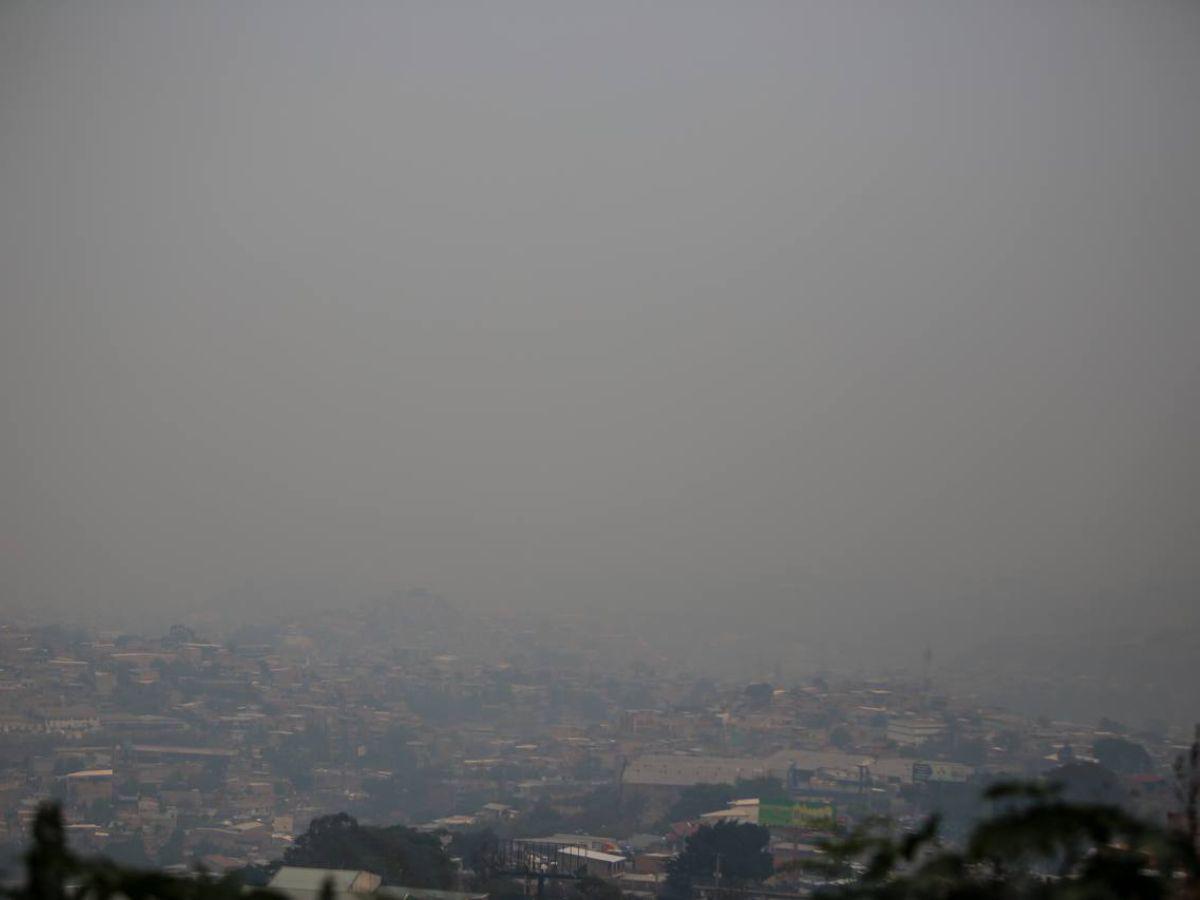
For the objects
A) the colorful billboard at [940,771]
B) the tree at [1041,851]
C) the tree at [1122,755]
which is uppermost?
the tree at [1041,851]

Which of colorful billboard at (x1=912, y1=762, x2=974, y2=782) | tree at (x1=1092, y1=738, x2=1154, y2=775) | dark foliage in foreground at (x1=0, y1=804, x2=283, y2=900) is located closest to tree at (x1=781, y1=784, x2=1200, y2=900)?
dark foliage in foreground at (x1=0, y1=804, x2=283, y2=900)

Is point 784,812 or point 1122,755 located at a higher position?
point 1122,755

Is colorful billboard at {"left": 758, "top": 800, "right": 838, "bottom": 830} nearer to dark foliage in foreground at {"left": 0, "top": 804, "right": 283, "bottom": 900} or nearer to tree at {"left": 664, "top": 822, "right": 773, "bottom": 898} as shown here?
tree at {"left": 664, "top": 822, "right": 773, "bottom": 898}

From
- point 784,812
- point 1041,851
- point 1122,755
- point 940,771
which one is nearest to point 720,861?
point 784,812

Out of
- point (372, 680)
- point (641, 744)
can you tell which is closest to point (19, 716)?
point (372, 680)

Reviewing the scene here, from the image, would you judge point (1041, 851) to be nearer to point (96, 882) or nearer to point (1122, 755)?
point (96, 882)

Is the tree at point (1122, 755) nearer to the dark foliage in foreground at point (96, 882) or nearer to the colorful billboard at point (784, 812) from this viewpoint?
the colorful billboard at point (784, 812)

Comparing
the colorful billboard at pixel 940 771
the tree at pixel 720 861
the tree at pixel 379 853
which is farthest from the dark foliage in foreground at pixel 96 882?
the colorful billboard at pixel 940 771

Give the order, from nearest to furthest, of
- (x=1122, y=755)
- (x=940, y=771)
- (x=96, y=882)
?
(x=96, y=882) → (x=1122, y=755) → (x=940, y=771)
